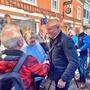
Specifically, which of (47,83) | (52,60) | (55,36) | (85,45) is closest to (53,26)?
(55,36)

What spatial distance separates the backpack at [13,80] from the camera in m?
3.20

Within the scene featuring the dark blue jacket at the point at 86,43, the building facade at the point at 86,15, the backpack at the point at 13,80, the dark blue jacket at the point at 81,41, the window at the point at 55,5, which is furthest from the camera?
the building facade at the point at 86,15

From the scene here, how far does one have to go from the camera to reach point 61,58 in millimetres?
4535

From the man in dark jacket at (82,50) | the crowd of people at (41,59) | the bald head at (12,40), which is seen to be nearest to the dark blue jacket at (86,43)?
the man in dark jacket at (82,50)

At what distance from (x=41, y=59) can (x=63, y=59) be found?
1.15m

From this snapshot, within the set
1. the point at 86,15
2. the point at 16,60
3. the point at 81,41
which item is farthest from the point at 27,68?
the point at 86,15

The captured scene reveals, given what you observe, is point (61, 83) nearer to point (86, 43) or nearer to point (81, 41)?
point (86, 43)

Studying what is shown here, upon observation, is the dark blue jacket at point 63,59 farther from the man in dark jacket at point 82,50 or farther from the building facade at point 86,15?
the building facade at point 86,15

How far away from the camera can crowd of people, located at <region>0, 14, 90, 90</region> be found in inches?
133

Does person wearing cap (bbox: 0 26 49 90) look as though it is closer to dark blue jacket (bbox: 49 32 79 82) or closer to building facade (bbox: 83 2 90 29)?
dark blue jacket (bbox: 49 32 79 82)

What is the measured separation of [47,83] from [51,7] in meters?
17.6

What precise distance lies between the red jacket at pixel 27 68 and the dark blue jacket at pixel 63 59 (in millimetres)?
745

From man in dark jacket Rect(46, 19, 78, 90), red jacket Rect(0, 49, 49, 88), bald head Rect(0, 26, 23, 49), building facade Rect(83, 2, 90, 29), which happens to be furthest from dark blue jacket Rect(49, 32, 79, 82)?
building facade Rect(83, 2, 90, 29)

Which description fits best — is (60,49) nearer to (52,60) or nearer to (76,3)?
(52,60)
